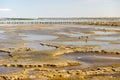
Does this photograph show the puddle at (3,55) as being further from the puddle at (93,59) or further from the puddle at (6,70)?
the puddle at (93,59)

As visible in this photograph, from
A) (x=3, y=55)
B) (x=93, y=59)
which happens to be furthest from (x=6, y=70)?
(x=93, y=59)

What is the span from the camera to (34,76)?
15469mm

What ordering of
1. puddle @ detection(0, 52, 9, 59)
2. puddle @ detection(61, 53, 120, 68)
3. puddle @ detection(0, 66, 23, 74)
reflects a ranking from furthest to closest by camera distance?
1. puddle @ detection(0, 52, 9, 59)
2. puddle @ detection(61, 53, 120, 68)
3. puddle @ detection(0, 66, 23, 74)

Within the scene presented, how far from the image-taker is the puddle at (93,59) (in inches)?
783

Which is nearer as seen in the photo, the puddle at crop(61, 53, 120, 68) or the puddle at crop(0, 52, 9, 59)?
the puddle at crop(61, 53, 120, 68)

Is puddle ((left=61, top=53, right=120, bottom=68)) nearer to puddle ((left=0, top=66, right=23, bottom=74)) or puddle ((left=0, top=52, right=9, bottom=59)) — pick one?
puddle ((left=0, top=66, right=23, bottom=74))

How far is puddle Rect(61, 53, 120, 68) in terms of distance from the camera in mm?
19891

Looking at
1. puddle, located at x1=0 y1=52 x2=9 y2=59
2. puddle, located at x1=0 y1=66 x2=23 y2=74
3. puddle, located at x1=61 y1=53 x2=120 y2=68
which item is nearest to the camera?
puddle, located at x1=0 y1=66 x2=23 y2=74

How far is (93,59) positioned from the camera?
843 inches

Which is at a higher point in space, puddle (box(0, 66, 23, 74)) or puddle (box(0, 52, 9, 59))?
puddle (box(0, 66, 23, 74))

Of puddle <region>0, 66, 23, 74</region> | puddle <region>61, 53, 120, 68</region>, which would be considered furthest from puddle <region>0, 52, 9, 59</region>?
puddle <region>61, 53, 120, 68</region>

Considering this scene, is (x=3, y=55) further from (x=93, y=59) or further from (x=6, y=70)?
(x=93, y=59)

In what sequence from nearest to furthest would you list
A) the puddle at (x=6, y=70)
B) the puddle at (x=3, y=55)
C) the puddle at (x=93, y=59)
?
the puddle at (x=6, y=70) < the puddle at (x=93, y=59) < the puddle at (x=3, y=55)

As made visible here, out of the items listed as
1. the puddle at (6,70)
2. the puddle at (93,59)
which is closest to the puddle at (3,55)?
the puddle at (6,70)
